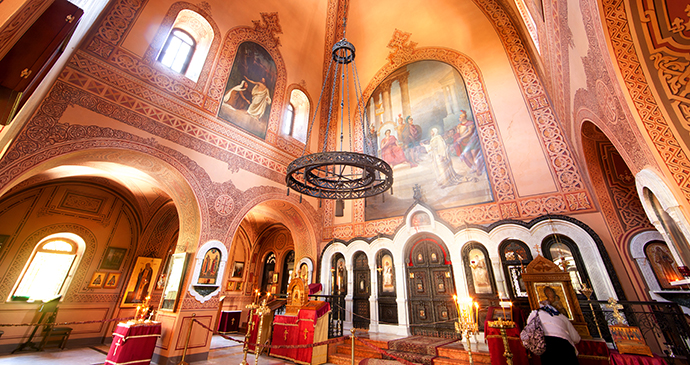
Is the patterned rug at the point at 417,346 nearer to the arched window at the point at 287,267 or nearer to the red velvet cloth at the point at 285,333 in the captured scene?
the red velvet cloth at the point at 285,333

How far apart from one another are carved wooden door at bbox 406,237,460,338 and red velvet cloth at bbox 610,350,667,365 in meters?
3.44

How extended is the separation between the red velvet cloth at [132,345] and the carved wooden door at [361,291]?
5.41 m

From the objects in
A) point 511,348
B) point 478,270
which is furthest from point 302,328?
point 478,270

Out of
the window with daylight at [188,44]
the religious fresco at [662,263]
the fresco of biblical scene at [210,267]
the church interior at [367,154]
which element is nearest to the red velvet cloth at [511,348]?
the church interior at [367,154]

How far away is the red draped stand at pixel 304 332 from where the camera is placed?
5617mm

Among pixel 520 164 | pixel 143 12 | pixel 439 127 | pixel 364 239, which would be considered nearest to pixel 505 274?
pixel 520 164

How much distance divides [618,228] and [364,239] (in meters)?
6.43

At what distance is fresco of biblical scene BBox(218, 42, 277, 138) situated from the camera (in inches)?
324

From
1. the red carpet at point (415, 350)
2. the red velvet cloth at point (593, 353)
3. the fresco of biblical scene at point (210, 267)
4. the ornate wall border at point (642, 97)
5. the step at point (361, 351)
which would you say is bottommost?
the step at point (361, 351)

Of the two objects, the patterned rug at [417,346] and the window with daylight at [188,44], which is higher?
the window with daylight at [188,44]

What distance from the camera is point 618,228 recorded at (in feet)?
18.3

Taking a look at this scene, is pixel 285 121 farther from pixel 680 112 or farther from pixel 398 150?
pixel 680 112

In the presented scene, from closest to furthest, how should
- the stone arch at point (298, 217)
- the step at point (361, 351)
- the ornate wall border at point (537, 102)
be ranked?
1. the step at point (361, 351)
2. the ornate wall border at point (537, 102)
3. the stone arch at point (298, 217)

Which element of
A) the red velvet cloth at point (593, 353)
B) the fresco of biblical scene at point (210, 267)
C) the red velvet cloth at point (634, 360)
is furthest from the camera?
the fresco of biblical scene at point (210, 267)
